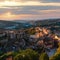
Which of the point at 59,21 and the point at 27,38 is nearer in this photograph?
the point at 27,38

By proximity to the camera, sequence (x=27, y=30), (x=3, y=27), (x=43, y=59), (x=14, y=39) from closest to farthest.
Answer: (x=43, y=59)
(x=14, y=39)
(x=27, y=30)
(x=3, y=27)

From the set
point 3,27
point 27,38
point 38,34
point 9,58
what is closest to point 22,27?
point 3,27

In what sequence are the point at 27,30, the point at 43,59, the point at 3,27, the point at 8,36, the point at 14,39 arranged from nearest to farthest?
the point at 43,59
the point at 14,39
the point at 8,36
the point at 27,30
the point at 3,27

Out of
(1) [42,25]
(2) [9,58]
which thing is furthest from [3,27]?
(2) [9,58]

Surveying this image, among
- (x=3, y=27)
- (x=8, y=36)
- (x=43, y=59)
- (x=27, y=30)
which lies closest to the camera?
(x=43, y=59)

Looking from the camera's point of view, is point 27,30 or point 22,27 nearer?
point 27,30

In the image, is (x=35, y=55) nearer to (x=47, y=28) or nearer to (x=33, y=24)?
(x=47, y=28)

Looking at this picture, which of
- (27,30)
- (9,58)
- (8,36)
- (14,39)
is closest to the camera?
(9,58)

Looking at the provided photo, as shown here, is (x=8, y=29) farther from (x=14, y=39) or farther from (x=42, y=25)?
(x=14, y=39)
